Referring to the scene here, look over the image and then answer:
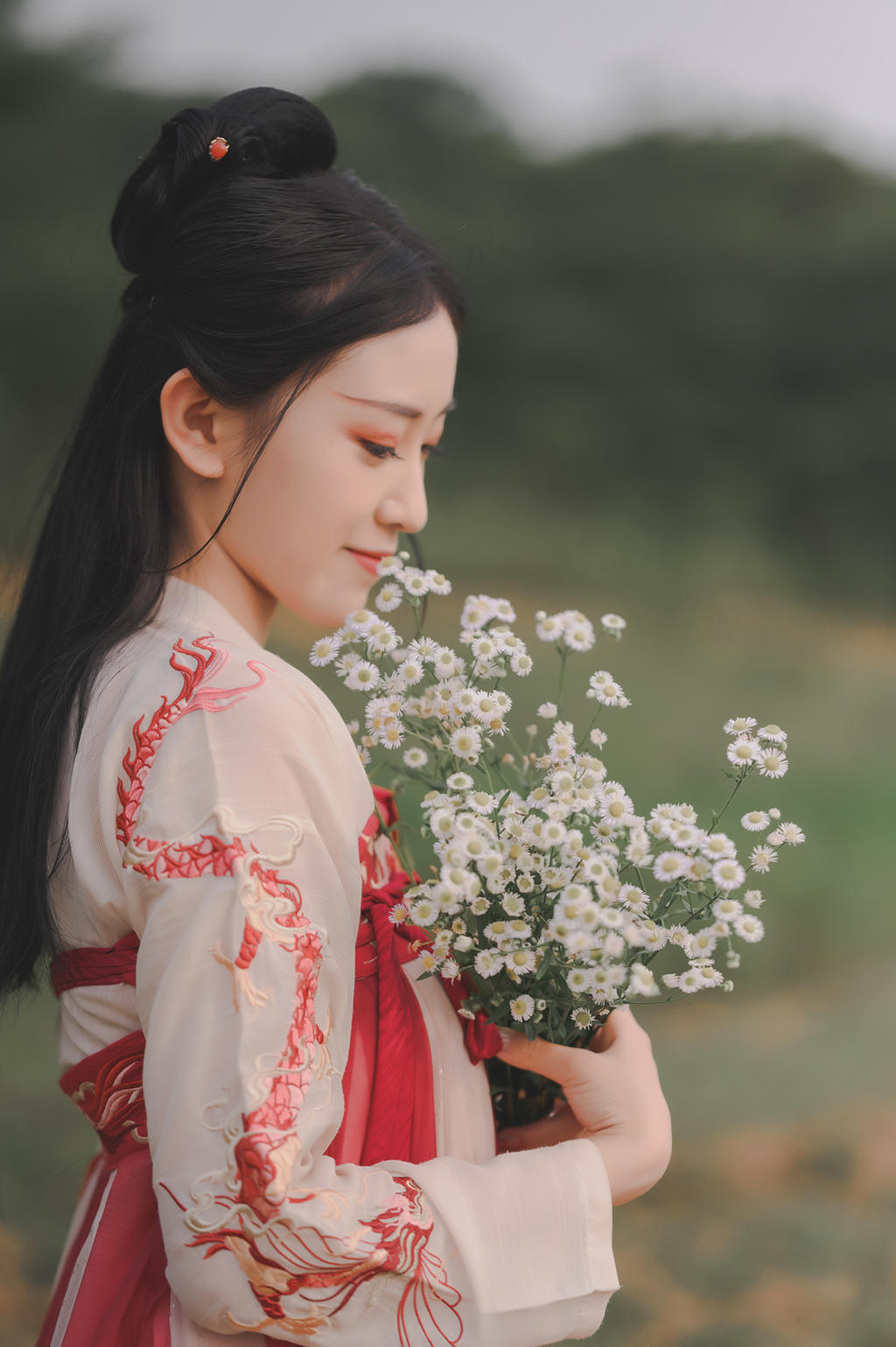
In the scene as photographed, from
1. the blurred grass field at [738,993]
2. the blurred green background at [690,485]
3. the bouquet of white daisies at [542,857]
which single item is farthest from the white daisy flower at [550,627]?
the blurred green background at [690,485]

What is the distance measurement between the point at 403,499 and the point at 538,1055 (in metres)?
0.42

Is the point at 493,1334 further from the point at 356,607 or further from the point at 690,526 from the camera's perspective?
the point at 690,526

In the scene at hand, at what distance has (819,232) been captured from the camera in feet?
13.5

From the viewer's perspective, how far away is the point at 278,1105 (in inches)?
26.3

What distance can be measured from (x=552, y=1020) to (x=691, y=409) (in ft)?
11.6

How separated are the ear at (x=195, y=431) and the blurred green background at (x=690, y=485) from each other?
79.3 inches

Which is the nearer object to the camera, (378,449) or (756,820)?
(756,820)

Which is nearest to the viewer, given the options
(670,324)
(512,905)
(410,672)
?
(512,905)

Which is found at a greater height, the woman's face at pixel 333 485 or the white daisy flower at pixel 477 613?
the woman's face at pixel 333 485

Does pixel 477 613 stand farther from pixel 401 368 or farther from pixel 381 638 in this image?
pixel 401 368

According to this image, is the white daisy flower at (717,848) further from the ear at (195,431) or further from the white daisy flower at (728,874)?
the ear at (195,431)

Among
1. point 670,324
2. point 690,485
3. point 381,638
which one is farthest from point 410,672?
point 670,324

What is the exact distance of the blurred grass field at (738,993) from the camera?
2479 millimetres

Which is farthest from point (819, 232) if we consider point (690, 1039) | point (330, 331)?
point (330, 331)
